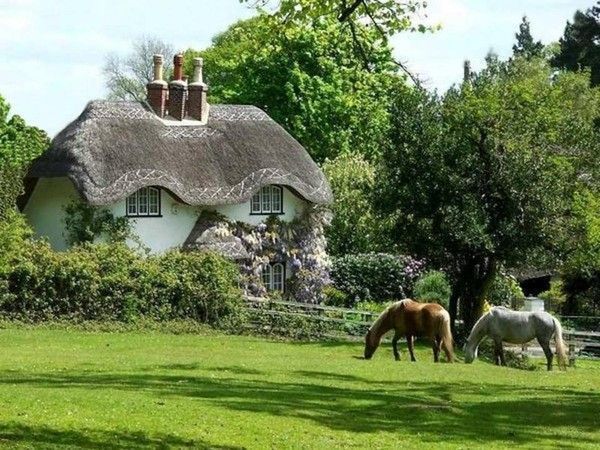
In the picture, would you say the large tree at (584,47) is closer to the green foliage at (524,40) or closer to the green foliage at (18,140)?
the green foliage at (524,40)

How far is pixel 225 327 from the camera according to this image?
43281 mm

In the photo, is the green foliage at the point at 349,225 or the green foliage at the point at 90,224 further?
the green foliage at the point at 349,225

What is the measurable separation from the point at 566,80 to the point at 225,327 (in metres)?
41.7

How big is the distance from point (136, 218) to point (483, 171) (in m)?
13.5

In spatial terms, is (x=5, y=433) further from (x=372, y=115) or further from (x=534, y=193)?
(x=372, y=115)

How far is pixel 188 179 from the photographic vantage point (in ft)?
164

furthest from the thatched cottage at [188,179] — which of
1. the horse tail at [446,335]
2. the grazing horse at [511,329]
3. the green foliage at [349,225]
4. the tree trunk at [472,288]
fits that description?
the horse tail at [446,335]

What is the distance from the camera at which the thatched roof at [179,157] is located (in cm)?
4797

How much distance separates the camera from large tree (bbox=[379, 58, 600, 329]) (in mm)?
41188

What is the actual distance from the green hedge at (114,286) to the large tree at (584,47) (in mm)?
51032

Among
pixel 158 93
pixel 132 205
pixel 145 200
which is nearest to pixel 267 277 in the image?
pixel 145 200

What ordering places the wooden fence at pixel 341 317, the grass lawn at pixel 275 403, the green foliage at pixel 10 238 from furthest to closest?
the wooden fence at pixel 341 317 → the green foliage at pixel 10 238 → the grass lawn at pixel 275 403

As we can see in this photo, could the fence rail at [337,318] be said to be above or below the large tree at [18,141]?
below

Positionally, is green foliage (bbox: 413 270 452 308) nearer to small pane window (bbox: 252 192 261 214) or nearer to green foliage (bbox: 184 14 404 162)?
small pane window (bbox: 252 192 261 214)
